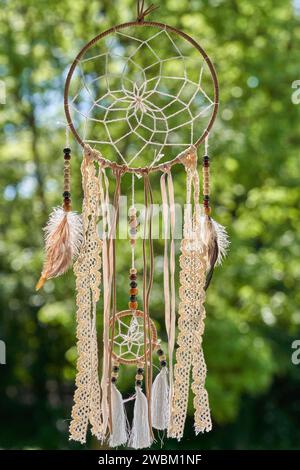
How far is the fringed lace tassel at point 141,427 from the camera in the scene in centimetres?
174

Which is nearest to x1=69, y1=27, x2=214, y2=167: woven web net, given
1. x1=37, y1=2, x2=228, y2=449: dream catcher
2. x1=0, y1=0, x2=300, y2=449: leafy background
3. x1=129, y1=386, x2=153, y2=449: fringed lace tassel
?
x1=0, y1=0, x2=300, y2=449: leafy background

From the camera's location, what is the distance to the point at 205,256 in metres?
1.74

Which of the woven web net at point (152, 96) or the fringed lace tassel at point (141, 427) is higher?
the woven web net at point (152, 96)

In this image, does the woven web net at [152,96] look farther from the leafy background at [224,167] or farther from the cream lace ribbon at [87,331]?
the cream lace ribbon at [87,331]

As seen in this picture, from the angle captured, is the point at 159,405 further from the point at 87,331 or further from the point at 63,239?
the point at 63,239

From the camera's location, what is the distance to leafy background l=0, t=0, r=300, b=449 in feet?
12.4

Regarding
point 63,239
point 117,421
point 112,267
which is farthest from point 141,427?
point 63,239

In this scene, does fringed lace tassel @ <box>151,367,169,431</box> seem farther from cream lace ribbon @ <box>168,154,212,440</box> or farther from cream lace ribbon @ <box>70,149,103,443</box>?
cream lace ribbon @ <box>70,149,103,443</box>

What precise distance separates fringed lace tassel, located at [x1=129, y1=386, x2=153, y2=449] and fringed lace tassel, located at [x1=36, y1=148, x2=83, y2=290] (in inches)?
14.3

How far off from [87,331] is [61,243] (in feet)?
0.73

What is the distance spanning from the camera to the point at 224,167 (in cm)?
395

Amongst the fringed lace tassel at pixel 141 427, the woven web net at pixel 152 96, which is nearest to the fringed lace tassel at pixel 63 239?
the fringed lace tassel at pixel 141 427

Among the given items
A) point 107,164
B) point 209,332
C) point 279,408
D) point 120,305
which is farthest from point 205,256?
point 279,408

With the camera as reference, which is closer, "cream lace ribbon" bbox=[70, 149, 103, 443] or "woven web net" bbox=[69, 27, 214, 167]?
"cream lace ribbon" bbox=[70, 149, 103, 443]
